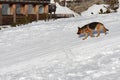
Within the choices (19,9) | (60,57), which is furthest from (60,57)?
(19,9)

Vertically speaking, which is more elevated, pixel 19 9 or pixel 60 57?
pixel 19 9

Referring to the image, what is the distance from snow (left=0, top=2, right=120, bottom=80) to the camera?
40.0 ft

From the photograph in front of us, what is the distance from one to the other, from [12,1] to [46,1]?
7.80m

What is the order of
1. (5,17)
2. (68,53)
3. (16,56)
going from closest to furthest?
(68,53), (16,56), (5,17)

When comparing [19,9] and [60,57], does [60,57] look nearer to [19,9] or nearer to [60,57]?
[60,57]

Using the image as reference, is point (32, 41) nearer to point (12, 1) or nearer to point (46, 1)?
point (12, 1)

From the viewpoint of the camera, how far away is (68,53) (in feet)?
51.2

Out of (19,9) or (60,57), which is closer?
(60,57)

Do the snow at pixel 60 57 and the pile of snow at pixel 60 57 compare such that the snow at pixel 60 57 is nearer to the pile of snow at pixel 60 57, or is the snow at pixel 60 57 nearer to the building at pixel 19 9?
the pile of snow at pixel 60 57

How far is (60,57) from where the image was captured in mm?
14977

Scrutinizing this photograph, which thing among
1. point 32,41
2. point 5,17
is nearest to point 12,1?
point 5,17

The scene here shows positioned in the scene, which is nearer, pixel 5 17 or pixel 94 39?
pixel 94 39

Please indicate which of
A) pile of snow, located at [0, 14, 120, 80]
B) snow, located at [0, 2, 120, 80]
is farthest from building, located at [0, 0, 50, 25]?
snow, located at [0, 2, 120, 80]

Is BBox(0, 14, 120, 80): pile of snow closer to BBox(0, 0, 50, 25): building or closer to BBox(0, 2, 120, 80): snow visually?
BBox(0, 2, 120, 80): snow
